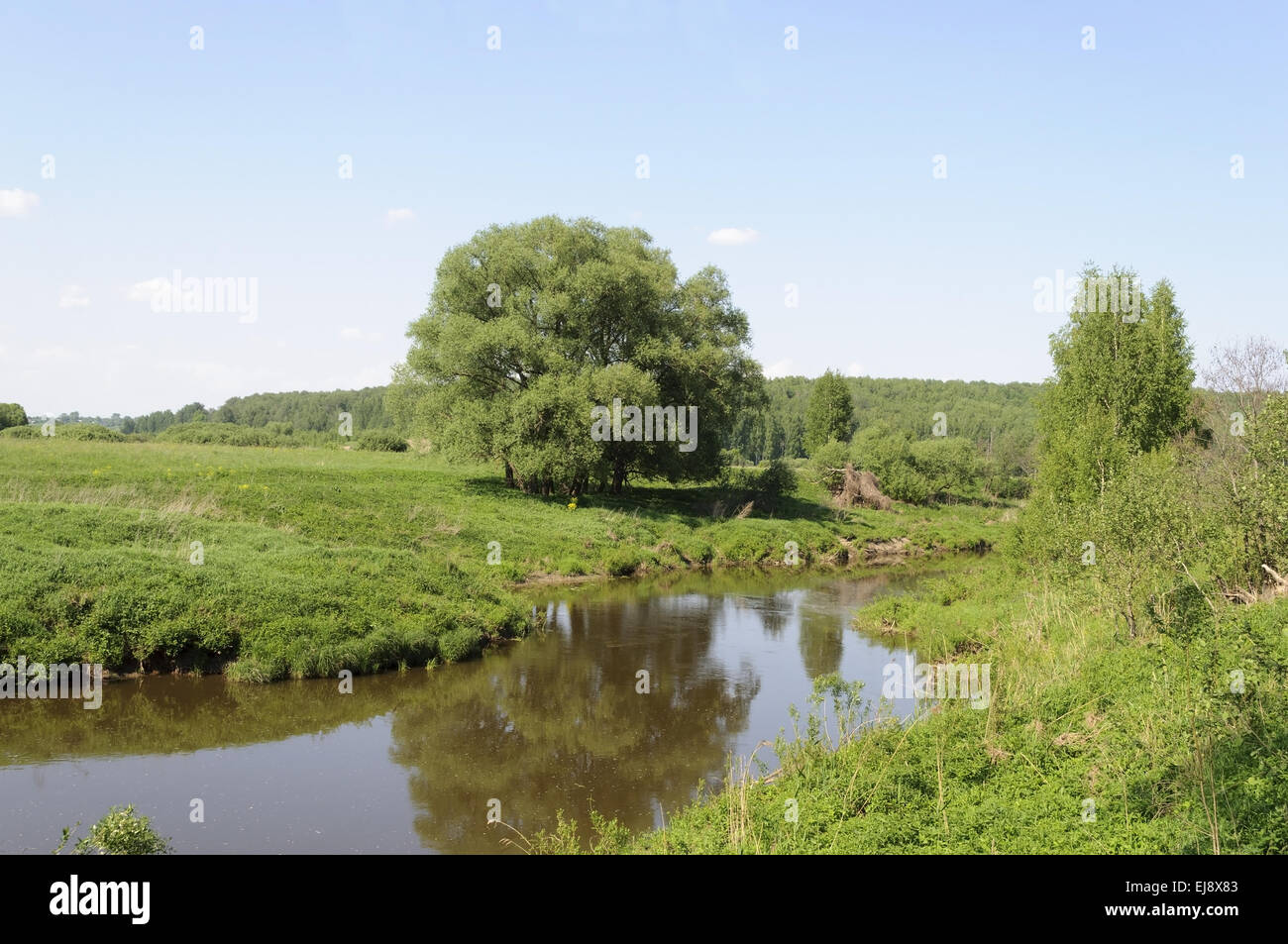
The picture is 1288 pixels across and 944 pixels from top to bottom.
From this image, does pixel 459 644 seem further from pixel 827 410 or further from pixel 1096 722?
pixel 827 410

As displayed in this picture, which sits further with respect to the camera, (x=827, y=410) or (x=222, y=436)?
(x=827, y=410)

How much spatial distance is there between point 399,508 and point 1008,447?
6191cm

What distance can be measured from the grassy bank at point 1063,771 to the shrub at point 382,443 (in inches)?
1946

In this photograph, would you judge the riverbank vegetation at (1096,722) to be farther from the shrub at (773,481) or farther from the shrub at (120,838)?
the shrub at (773,481)

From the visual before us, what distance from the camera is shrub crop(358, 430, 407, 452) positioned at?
59438 mm

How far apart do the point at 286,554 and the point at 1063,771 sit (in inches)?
681

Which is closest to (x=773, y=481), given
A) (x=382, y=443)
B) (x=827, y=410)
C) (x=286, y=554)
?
(x=827, y=410)

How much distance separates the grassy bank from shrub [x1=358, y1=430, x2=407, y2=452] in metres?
49.4

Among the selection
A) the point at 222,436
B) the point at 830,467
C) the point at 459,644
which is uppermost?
the point at 222,436

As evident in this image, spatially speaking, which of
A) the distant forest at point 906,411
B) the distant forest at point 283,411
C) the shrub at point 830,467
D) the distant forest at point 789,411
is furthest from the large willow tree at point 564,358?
the distant forest at point 283,411

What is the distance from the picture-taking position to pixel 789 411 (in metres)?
144

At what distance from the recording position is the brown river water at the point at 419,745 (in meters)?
11.5

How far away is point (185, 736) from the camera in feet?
47.5

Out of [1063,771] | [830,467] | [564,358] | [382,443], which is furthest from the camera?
[382,443]
